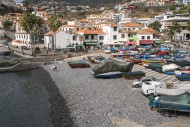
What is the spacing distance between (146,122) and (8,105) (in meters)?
18.7

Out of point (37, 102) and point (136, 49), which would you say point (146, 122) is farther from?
point (136, 49)

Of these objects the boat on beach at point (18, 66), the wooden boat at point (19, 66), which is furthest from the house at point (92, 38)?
the wooden boat at point (19, 66)

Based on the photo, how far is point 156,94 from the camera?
90.6 feet

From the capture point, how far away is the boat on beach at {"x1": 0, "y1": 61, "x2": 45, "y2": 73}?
5475cm

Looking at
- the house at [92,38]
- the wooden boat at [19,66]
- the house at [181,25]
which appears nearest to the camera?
the wooden boat at [19,66]

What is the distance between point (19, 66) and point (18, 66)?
0.76 ft

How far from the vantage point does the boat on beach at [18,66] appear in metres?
54.8

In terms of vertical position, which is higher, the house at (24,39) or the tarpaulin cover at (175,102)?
the house at (24,39)

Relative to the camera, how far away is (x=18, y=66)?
56.1m

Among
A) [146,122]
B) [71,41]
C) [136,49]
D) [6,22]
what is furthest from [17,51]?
[146,122]

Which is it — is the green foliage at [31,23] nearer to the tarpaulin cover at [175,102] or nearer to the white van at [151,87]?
the white van at [151,87]

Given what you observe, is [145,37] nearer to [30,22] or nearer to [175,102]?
[30,22]

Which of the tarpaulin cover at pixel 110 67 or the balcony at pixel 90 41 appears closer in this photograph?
the tarpaulin cover at pixel 110 67

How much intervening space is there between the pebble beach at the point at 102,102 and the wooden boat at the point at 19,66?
56.2 ft
